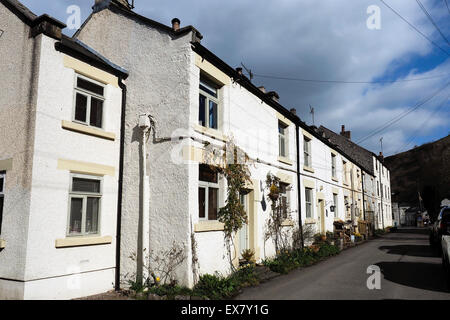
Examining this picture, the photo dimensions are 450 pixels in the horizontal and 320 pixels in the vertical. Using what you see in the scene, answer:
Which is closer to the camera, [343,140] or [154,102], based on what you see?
[154,102]

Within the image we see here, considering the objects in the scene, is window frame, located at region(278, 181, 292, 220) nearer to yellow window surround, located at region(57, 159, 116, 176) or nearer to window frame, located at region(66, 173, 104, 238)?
yellow window surround, located at region(57, 159, 116, 176)

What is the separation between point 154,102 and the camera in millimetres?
8344

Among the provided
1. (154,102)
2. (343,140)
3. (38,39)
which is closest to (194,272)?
(154,102)

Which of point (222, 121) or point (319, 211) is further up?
point (222, 121)

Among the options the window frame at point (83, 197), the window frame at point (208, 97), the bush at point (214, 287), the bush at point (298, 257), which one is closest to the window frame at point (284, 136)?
the bush at point (298, 257)

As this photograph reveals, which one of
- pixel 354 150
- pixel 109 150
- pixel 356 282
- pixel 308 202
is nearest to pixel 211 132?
pixel 109 150

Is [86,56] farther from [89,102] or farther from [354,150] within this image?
[354,150]

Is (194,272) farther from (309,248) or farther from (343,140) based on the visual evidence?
(343,140)

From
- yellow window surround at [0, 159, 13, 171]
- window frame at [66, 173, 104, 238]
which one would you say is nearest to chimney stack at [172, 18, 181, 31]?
window frame at [66, 173, 104, 238]

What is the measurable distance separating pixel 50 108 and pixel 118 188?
250cm

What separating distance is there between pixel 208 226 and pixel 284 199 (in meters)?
5.66

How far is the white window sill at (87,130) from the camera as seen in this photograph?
284 inches

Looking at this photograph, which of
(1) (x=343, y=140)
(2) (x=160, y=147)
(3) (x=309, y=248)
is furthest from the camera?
(1) (x=343, y=140)

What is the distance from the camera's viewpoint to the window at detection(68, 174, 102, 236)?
727cm
